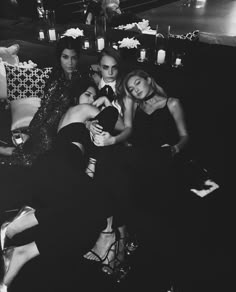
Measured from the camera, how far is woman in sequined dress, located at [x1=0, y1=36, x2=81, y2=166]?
2.70 meters

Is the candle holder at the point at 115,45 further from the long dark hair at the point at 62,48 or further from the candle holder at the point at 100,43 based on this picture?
the long dark hair at the point at 62,48

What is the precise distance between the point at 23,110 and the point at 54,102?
36 cm

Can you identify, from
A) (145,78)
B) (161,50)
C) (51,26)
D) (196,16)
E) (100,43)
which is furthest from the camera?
(196,16)

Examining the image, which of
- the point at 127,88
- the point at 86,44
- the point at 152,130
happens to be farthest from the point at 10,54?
the point at 152,130

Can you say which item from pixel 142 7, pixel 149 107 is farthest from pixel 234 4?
pixel 149 107

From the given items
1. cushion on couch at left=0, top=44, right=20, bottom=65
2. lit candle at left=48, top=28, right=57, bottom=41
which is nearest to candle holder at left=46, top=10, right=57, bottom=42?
lit candle at left=48, top=28, right=57, bottom=41

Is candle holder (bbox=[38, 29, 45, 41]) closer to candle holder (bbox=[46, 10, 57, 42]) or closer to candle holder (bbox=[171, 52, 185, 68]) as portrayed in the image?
candle holder (bbox=[46, 10, 57, 42])

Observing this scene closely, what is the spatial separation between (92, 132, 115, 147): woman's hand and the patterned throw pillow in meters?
0.79

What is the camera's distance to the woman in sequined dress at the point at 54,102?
2.70 meters

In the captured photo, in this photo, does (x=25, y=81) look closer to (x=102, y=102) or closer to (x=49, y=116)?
(x=49, y=116)

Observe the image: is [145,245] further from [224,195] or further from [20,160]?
[20,160]

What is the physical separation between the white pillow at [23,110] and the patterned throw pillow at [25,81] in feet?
0.26

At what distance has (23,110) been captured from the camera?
9.40ft

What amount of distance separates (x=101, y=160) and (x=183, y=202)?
33.2 inches
